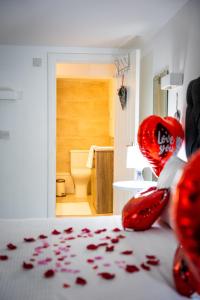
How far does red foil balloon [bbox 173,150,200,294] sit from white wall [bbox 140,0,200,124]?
1817mm

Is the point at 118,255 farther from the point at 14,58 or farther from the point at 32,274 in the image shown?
the point at 14,58

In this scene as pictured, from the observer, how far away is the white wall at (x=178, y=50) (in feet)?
9.23

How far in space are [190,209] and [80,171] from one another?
5.23 m

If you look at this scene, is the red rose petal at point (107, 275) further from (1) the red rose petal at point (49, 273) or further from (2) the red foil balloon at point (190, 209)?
(2) the red foil balloon at point (190, 209)

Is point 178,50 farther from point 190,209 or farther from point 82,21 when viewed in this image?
point 190,209

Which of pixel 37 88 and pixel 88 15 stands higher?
pixel 88 15

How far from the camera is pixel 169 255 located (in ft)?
5.91

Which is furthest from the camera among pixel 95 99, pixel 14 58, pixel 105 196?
pixel 95 99

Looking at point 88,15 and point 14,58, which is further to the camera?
point 14,58

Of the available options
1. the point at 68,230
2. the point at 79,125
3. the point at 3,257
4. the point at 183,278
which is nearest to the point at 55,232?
the point at 68,230

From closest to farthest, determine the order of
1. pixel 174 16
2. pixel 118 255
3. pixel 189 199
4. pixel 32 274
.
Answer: pixel 189 199
pixel 32 274
pixel 118 255
pixel 174 16

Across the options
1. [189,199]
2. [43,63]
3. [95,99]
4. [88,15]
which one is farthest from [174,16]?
[95,99]

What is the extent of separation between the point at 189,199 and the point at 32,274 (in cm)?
82

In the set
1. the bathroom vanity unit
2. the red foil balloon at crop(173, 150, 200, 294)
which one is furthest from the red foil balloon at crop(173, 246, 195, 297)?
the bathroom vanity unit
